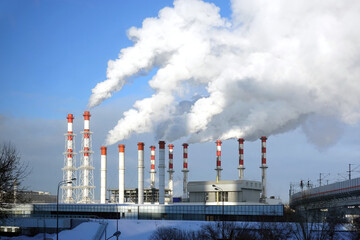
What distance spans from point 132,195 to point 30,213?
2165 centimetres

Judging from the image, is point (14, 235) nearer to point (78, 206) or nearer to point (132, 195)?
point (78, 206)

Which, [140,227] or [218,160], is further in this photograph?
[218,160]

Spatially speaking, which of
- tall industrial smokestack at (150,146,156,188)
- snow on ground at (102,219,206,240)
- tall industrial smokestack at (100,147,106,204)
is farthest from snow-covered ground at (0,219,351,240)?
tall industrial smokestack at (150,146,156,188)

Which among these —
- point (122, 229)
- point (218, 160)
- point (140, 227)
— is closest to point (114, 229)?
point (122, 229)

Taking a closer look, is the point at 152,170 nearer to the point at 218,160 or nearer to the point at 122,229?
the point at 218,160

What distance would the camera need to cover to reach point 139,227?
6800 cm

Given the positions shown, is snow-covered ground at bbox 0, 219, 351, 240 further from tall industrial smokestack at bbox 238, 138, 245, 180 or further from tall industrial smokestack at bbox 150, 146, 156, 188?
tall industrial smokestack at bbox 150, 146, 156, 188

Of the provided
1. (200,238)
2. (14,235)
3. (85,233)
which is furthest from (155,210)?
(200,238)

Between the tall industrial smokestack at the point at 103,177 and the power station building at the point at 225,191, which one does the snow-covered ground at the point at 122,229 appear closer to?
the power station building at the point at 225,191

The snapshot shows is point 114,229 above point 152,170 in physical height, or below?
below

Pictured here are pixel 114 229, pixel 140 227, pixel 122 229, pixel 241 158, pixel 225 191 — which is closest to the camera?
pixel 122 229

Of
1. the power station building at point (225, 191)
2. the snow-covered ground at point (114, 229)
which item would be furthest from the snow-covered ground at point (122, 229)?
the power station building at point (225, 191)

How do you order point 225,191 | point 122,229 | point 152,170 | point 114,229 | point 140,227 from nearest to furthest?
point 122,229
point 114,229
point 140,227
point 225,191
point 152,170

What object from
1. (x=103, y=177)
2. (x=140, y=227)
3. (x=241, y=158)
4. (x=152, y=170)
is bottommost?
(x=140, y=227)
